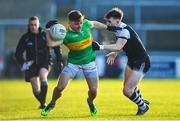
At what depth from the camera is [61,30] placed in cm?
1562

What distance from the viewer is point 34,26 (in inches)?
754

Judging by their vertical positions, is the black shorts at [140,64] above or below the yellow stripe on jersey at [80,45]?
below

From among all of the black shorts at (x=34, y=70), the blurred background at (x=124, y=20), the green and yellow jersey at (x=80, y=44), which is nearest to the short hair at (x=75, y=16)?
the green and yellow jersey at (x=80, y=44)

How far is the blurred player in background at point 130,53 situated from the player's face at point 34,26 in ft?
9.83

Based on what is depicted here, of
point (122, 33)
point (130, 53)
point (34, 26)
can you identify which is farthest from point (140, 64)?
point (34, 26)

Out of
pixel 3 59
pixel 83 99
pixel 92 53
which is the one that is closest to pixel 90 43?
pixel 92 53

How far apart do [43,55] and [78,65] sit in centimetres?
374

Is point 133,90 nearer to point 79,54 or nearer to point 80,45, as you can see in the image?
point 79,54

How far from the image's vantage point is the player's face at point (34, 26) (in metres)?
19.0

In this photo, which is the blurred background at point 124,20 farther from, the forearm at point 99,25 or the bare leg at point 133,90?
the forearm at point 99,25

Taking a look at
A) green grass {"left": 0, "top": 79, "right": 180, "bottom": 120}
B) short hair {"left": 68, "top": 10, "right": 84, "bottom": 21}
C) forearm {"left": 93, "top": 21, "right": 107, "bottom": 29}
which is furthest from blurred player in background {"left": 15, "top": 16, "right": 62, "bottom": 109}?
short hair {"left": 68, "top": 10, "right": 84, "bottom": 21}

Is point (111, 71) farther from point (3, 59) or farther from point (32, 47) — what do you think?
point (32, 47)

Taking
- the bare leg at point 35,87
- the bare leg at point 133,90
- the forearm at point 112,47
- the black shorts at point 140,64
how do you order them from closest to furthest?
the forearm at point 112,47 → the bare leg at point 133,90 → the black shorts at point 140,64 → the bare leg at point 35,87

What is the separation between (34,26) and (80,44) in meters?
3.63
